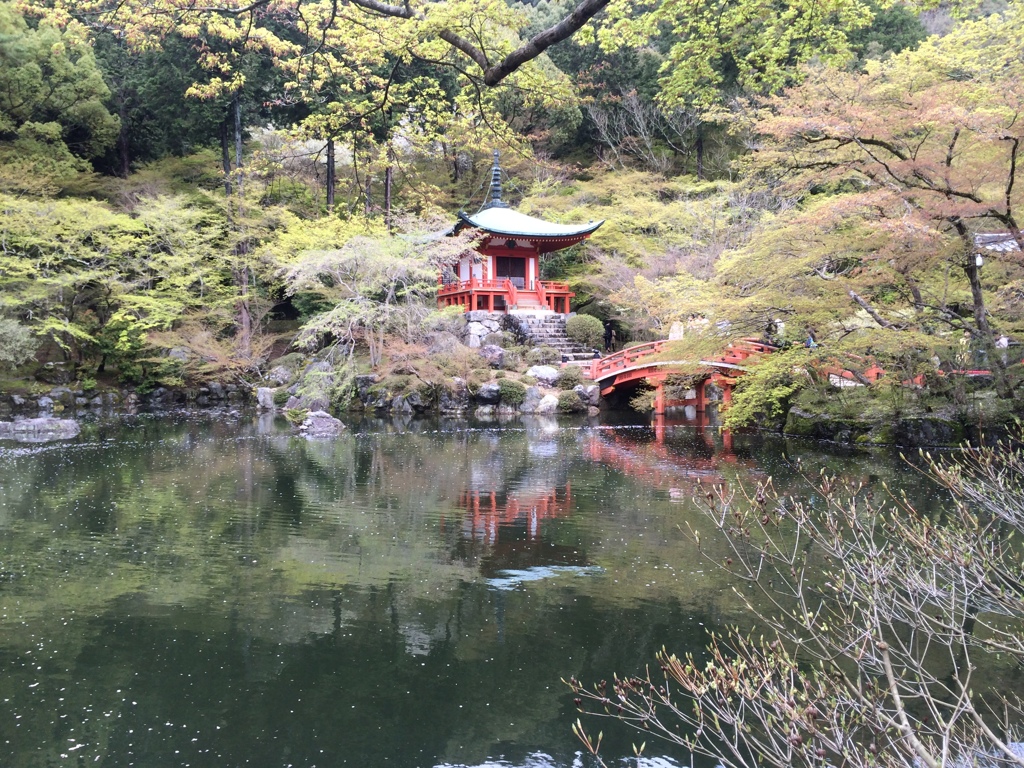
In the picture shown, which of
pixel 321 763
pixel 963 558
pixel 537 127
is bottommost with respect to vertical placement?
pixel 321 763

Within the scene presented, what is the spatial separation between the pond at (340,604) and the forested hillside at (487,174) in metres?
3.05

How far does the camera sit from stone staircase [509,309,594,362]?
21.6 m

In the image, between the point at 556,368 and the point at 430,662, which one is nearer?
the point at 430,662

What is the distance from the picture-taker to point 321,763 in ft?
12.6

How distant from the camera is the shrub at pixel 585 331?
2256cm

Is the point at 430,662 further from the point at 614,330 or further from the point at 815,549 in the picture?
the point at 614,330

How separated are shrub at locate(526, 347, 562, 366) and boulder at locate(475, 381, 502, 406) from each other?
210 centimetres

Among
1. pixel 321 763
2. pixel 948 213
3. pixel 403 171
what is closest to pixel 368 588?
pixel 321 763

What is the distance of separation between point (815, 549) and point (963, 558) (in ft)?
14.9

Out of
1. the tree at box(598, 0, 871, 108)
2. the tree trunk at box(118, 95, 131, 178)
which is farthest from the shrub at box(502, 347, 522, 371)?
the tree at box(598, 0, 871, 108)

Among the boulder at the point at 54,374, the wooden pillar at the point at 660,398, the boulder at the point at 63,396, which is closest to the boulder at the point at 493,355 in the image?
the wooden pillar at the point at 660,398

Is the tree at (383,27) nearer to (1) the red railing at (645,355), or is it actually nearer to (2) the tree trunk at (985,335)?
(2) the tree trunk at (985,335)

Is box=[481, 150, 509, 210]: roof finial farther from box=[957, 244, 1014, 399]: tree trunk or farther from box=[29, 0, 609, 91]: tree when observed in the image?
box=[29, 0, 609, 91]: tree

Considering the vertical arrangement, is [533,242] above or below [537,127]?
below
